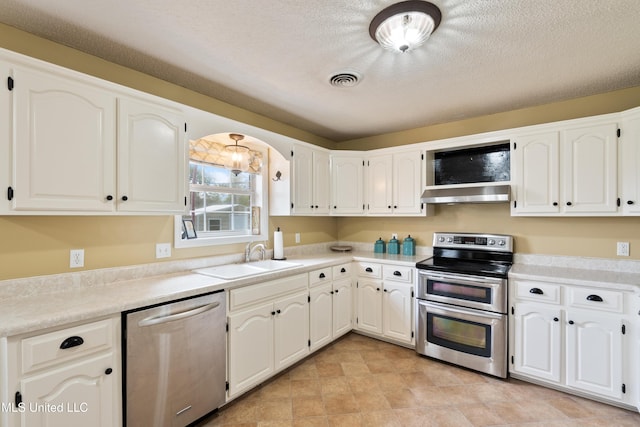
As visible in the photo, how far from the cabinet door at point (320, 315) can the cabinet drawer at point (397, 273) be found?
630mm

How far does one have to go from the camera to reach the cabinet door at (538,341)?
2279mm

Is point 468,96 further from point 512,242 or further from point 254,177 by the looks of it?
point 254,177

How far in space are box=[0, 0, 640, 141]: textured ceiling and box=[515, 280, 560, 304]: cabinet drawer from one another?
166 cm

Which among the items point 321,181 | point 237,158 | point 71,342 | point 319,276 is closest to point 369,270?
point 319,276

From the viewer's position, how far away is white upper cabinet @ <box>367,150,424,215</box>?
10.5 feet

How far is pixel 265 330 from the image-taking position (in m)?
2.30

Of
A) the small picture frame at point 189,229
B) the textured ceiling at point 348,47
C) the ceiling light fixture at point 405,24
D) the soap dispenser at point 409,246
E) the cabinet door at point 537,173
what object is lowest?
the soap dispenser at point 409,246

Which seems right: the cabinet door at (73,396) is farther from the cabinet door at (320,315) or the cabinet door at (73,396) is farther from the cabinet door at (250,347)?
the cabinet door at (320,315)

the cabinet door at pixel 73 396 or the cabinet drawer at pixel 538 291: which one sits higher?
the cabinet drawer at pixel 538 291

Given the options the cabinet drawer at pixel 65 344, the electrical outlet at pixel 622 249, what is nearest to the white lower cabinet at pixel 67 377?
the cabinet drawer at pixel 65 344

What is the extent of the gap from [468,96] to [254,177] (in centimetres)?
226

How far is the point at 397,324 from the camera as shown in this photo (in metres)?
3.04

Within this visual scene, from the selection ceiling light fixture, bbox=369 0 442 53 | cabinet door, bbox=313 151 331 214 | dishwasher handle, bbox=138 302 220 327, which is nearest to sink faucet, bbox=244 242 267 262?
cabinet door, bbox=313 151 331 214

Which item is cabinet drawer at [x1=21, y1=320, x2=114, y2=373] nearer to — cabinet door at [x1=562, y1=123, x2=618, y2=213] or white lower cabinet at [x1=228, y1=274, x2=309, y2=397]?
white lower cabinet at [x1=228, y1=274, x2=309, y2=397]
